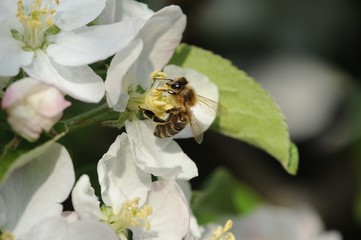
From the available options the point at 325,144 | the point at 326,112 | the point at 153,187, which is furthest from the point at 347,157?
the point at 153,187

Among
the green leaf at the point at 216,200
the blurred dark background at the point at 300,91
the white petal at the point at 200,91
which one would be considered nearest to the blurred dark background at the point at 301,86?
the blurred dark background at the point at 300,91

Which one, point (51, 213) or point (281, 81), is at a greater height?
point (51, 213)

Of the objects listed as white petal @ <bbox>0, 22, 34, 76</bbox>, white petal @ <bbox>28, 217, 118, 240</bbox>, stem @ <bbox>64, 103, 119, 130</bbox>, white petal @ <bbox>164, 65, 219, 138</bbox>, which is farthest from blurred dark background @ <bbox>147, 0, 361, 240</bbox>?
white petal @ <bbox>28, 217, 118, 240</bbox>

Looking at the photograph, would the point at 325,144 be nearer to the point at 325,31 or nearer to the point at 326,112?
the point at 326,112

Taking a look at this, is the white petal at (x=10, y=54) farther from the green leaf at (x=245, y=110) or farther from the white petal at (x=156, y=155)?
the green leaf at (x=245, y=110)

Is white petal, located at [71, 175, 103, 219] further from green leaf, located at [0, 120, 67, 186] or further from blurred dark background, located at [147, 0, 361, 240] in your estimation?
blurred dark background, located at [147, 0, 361, 240]

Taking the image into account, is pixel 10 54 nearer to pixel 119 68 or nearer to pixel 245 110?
pixel 119 68
